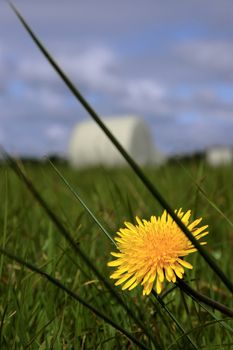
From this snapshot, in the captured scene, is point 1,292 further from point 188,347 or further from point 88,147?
point 88,147

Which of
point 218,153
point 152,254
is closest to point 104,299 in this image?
point 152,254

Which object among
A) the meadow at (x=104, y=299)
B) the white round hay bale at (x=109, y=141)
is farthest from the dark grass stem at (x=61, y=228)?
the white round hay bale at (x=109, y=141)

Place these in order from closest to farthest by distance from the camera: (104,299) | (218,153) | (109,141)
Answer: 1. (104,299)
2. (109,141)
3. (218,153)

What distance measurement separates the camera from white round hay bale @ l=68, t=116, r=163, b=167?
23.8 feet

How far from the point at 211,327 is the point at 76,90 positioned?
0.49 metres

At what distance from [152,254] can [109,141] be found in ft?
22.1

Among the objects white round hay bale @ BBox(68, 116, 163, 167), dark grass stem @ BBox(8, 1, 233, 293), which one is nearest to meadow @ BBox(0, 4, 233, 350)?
dark grass stem @ BBox(8, 1, 233, 293)

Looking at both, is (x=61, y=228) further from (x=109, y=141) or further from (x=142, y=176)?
(x=109, y=141)

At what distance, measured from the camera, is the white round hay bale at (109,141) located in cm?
724

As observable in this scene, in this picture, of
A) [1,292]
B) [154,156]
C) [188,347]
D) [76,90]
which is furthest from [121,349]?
[154,156]

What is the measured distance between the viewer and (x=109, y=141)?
7160 millimetres

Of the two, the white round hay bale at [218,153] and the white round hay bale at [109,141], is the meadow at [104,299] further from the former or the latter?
the white round hay bale at [218,153]

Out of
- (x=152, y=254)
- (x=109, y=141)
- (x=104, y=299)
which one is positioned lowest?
(x=152, y=254)

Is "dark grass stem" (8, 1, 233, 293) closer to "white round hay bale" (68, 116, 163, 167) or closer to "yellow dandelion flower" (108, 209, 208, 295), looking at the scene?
"yellow dandelion flower" (108, 209, 208, 295)
